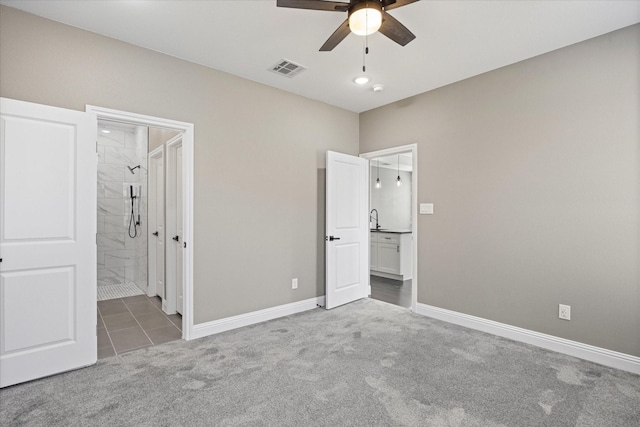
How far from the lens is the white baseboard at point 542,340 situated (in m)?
2.62

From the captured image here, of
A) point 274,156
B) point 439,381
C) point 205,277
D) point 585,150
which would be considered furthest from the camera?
point 274,156

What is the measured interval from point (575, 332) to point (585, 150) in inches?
A: 64.7

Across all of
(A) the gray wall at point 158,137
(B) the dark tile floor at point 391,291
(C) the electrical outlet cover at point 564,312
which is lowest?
(B) the dark tile floor at point 391,291

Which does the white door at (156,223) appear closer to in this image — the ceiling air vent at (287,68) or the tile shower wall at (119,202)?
the tile shower wall at (119,202)

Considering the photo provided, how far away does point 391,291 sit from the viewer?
17.0 feet

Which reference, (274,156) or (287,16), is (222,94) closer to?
(274,156)

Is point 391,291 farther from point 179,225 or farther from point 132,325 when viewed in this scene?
point 132,325

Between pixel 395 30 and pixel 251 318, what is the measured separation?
3.15 meters

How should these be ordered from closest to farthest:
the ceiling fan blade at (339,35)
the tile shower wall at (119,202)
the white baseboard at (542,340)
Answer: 1. the ceiling fan blade at (339,35)
2. the white baseboard at (542,340)
3. the tile shower wall at (119,202)

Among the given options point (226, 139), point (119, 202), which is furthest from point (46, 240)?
point (119, 202)

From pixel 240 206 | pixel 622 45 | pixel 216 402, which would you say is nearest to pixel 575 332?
pixel 622 45

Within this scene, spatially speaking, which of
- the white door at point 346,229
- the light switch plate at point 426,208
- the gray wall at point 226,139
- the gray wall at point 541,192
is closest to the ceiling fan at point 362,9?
the gray wall at point 226,139

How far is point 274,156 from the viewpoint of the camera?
3.88m

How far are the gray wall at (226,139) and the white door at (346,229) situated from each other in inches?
9.1
